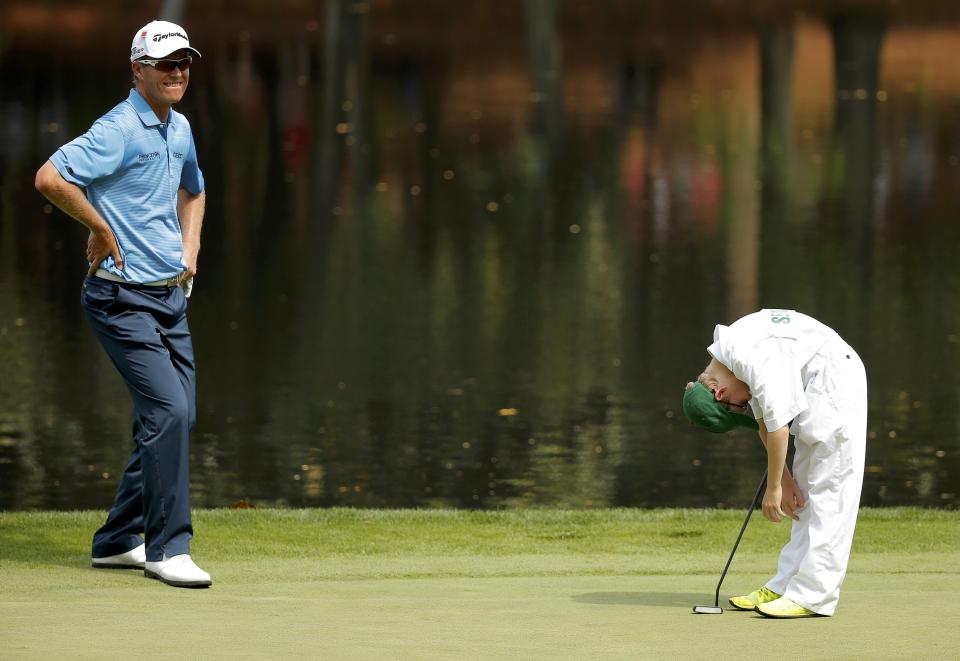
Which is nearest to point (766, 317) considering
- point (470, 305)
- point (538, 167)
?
point (470, 305)

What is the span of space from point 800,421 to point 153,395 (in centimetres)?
218

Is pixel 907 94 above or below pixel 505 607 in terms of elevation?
above

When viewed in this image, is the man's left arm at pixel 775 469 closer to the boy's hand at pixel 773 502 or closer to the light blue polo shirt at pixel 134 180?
the boy's hand at pixel 773 502

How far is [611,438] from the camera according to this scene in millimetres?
11133

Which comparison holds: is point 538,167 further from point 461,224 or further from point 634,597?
point 634,597

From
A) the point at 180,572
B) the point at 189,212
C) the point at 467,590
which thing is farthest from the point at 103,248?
the point at 467,590

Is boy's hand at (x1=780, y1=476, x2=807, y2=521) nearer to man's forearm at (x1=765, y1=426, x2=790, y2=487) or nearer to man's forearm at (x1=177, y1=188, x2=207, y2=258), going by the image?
man's forearm at (x1=765, y1=426, x2=790, y2=487)

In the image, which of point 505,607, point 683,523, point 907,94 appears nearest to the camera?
point 505,607

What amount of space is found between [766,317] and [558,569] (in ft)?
4.86

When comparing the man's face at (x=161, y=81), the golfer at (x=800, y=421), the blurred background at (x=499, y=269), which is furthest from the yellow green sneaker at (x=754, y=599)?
the blurred background at (x=499, y=269)

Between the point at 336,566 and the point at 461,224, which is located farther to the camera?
the point at 461,224

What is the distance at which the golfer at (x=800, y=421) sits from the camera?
607 centimetres

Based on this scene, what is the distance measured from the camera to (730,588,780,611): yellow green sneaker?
20.5 feet

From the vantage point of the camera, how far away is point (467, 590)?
21.6ft
